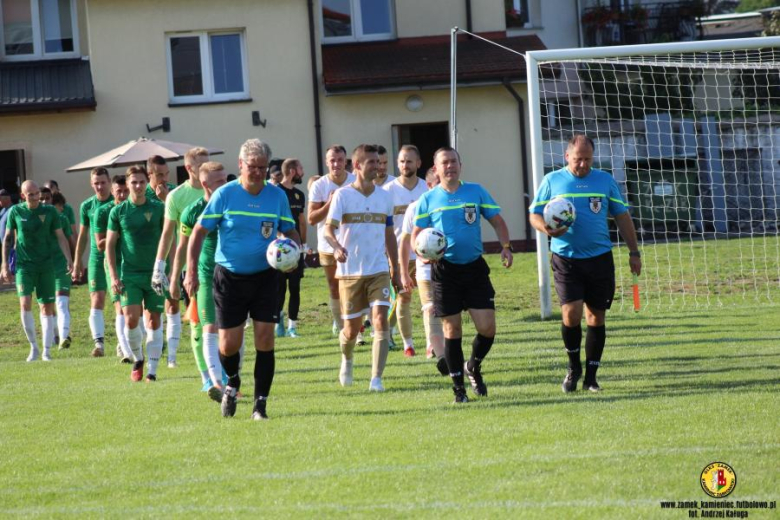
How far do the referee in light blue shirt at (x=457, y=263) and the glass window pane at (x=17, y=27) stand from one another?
62.2 feet

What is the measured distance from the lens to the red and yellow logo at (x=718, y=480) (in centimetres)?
584

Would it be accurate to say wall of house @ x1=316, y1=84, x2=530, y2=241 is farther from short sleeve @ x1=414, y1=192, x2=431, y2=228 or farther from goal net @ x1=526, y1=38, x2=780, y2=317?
short sleeve @ x1=414, y1=192, x2=431, y2=228

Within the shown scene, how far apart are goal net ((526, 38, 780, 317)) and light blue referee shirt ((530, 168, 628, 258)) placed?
5.03 m

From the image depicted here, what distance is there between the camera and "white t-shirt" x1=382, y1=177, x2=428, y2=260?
12.3 meters

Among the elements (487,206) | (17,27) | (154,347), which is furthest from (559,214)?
(17,27)

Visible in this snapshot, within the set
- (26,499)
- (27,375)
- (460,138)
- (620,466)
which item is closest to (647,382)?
(620,466)

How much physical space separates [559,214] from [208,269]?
9.66 ft

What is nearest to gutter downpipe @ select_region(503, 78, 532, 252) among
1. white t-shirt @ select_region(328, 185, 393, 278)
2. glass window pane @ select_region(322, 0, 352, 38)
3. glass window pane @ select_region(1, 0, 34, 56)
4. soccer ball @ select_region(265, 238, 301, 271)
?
glass window pane @ select_region(322, 0, 352, 38)

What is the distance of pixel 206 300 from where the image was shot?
9820 mm

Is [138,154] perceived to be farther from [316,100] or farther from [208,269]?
[208,269]

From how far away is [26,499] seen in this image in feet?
21.7

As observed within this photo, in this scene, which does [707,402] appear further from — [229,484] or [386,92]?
[386,92]

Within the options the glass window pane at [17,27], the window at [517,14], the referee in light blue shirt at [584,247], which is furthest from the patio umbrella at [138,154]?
the referee in light blue shirt at [584,247]

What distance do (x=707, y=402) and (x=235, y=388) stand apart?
3541 millimetres
